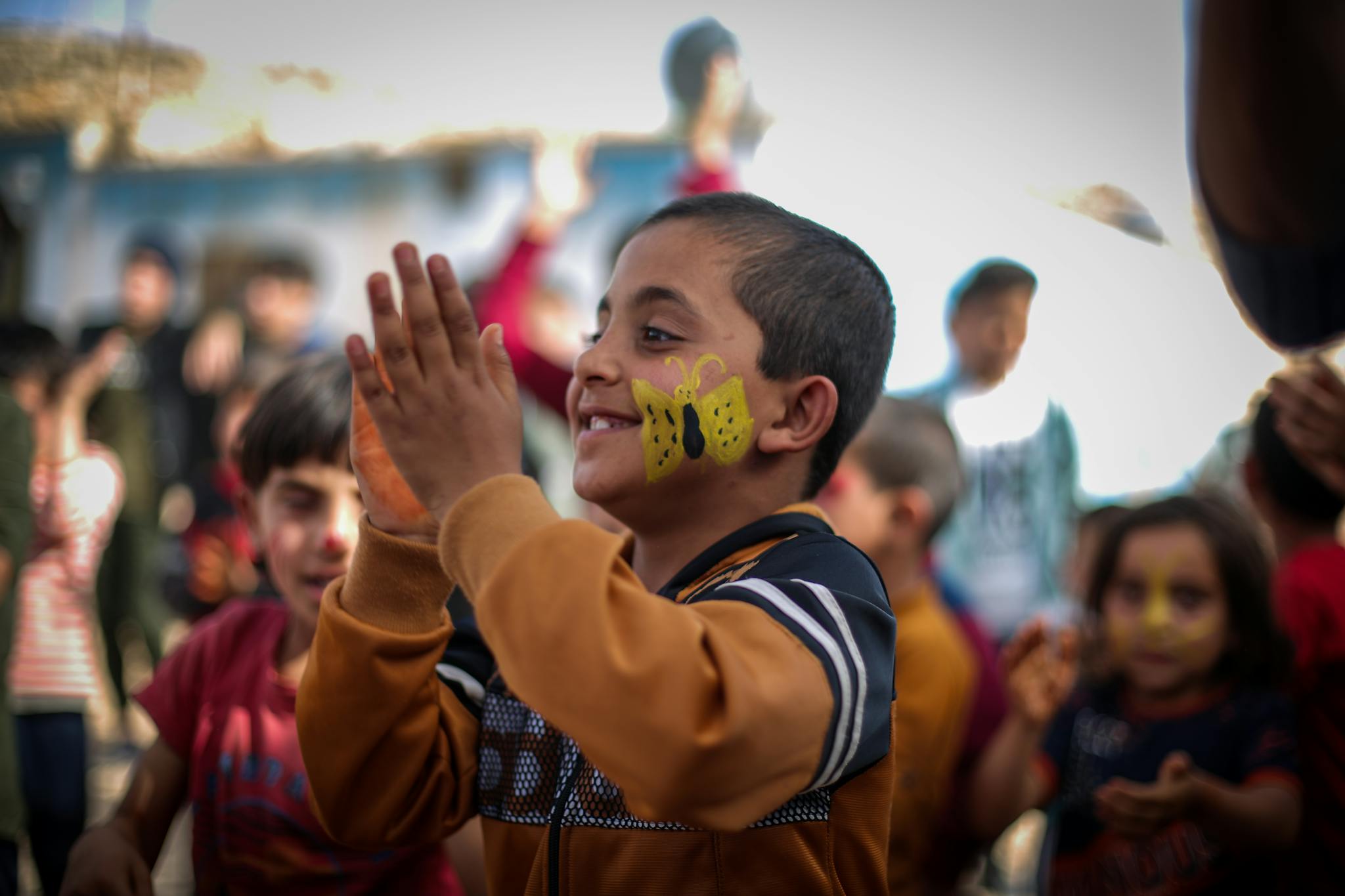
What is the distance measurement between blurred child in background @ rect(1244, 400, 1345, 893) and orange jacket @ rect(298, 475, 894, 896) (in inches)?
55.9

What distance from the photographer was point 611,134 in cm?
729

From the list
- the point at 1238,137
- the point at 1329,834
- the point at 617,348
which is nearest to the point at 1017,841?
the point at 1329,834

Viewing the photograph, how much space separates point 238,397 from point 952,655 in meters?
3.16

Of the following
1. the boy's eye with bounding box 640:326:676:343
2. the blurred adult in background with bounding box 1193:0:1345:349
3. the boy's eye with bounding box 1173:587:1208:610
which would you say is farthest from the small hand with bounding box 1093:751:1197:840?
the boy's eye with bounding box 640:326:676:343

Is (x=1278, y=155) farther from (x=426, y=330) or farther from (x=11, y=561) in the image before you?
(x=11, y=561)

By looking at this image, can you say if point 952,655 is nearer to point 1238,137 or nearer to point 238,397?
point 1238,137

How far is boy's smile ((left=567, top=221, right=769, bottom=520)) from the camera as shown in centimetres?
138

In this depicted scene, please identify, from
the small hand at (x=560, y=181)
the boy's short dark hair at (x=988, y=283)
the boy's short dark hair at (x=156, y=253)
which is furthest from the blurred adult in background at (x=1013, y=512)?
the boy's short dark hair at (x=156, y=253)

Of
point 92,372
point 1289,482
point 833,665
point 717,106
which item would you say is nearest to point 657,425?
point 833,665

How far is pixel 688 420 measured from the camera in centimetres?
138

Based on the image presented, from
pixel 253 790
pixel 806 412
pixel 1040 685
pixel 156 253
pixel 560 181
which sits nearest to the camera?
pixel 806 412

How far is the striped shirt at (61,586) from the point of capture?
309 cm

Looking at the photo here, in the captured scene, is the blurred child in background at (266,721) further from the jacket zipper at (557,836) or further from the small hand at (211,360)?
the small hand at (211,360)

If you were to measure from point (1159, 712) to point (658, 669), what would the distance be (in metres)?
1.91
